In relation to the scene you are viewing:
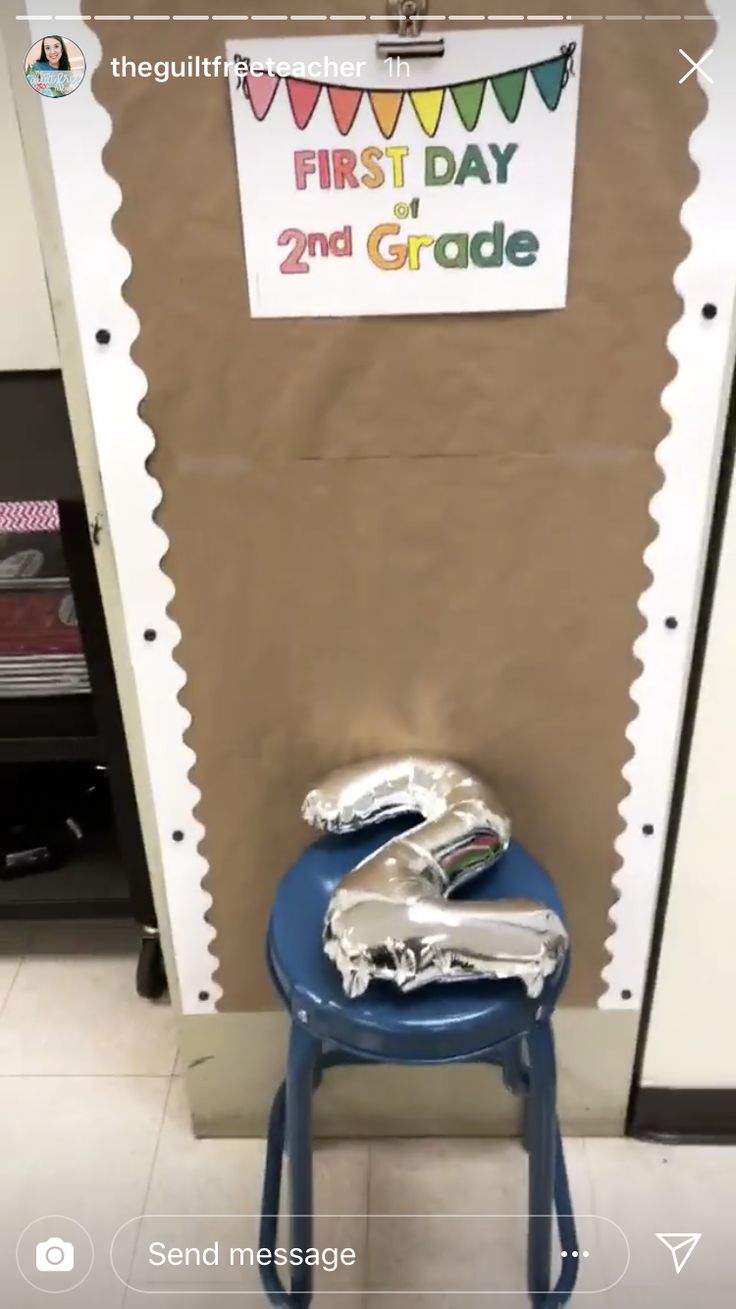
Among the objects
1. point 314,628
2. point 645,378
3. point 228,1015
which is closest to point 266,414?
point 314,628

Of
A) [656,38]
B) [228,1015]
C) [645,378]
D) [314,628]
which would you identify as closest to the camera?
[656,38]

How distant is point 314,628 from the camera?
968 mm

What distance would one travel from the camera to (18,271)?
1019mm

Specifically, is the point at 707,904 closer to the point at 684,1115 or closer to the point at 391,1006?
the point at 684,1115

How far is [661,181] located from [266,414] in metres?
0.34

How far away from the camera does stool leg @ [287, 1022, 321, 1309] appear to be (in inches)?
35.4

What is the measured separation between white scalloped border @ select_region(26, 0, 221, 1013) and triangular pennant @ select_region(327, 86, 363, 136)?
160 millimetres

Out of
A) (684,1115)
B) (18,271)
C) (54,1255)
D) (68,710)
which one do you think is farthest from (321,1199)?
(18,271)

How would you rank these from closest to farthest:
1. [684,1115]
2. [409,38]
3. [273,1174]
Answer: [409,38]
[273,1174]
[684,1115]

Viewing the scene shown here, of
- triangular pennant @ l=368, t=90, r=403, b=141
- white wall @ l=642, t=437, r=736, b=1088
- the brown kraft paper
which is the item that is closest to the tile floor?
white wall @ l=642, t=437, r=736, b=1088

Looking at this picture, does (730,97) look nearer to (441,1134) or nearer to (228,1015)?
(228,1015)

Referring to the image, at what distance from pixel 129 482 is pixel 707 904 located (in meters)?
0.69

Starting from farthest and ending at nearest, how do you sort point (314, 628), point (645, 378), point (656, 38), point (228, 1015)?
1. point (228, 1015)
2. point (314, 628)
3. point (645, 378)
4. point (656, 38)

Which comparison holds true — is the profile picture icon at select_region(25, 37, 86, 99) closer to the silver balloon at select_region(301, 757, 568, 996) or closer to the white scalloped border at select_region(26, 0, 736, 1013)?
the white scalloped border at select_region(26, 0, 736, 1013)
